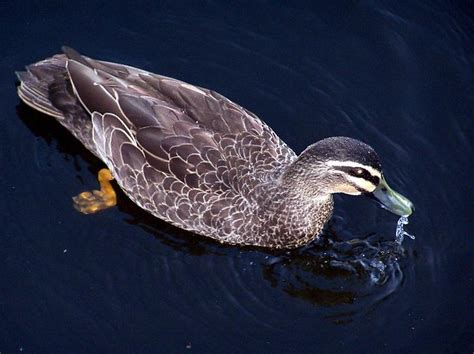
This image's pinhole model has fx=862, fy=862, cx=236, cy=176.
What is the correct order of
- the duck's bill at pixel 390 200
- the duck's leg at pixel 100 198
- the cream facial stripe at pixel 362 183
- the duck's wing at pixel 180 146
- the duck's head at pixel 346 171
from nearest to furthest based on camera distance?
the duck's head at pixel 346 171 → the cream facial stripe at pixel 362 183 → the duck's bill at pixel 390 200 → the duck's wing at pixel 180 146 → the duck's leg at pixel 100 198

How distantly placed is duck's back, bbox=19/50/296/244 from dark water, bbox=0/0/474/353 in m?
0.38

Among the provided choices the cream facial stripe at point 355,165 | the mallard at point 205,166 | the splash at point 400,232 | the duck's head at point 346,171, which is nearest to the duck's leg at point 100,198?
the mallard at point 205,166

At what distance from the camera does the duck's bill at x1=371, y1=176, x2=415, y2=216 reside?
7750 millimetres

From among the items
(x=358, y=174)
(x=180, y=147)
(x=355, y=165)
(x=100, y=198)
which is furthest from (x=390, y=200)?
(x=100, y=198)

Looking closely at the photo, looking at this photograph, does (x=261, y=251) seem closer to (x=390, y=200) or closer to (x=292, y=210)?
(x=292, y=210)

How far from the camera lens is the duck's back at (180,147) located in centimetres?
786

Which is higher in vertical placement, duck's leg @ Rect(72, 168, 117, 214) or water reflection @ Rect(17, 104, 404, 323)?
Answer: water reflection @ Rect(17, 104, 404, 323)

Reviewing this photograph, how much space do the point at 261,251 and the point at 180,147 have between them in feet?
4.26

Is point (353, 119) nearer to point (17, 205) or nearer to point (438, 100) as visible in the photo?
point (438, 100)

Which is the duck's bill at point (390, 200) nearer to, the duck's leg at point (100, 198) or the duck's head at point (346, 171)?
the duck's head at point (346, 171)

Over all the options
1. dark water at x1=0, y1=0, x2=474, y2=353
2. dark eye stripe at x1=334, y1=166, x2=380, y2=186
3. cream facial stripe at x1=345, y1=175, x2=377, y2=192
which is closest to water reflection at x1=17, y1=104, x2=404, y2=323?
dark water at x1=0, y1=0, x2=474, y2=353

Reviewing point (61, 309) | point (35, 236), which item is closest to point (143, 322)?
point (61, 309)

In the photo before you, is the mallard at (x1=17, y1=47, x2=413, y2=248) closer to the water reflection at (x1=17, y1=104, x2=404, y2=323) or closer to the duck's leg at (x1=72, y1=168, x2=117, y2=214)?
the duck's leg at (x1=72, y1=168, x2=117, y2=214)

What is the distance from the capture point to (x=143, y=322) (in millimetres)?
7605
